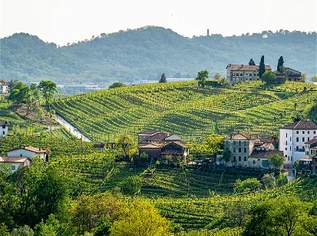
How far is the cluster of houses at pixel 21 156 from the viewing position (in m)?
79.3

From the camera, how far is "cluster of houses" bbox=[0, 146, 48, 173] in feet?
260

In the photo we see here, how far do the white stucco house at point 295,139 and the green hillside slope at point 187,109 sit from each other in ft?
39.6

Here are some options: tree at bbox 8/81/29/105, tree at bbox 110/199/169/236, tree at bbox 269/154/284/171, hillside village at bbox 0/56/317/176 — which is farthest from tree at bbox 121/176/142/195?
tree at bbox 8/81/29/105

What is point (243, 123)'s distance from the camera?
101500 millimetres

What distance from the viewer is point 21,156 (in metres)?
82.1

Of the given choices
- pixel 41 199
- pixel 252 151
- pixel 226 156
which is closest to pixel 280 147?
pixel 252 151

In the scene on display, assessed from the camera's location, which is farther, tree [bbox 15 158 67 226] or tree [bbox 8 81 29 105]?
tree [bbox 8 81 29 105]

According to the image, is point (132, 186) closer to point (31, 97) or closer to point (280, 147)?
point (280, 147)

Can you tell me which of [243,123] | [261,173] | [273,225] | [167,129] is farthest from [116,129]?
[273,225]

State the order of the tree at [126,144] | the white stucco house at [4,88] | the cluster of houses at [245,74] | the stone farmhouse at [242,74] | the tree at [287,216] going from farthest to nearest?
1. the white stucco house at [4,88]
2. the stone farmhouse at [242,74]
3. the cluster of houses at [245,74]
4. the tree at [126,144]
5. the tree at [287,216]

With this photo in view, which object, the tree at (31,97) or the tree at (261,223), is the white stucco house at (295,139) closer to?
the tree at (261,223)

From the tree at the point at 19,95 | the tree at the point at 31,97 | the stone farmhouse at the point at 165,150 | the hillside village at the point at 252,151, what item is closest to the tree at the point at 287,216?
the hillside village at the point at 252,151

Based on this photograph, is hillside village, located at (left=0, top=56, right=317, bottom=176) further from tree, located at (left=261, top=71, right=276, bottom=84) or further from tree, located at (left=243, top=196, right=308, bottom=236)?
tree, located at (left=261, top=71, right=276, bottom=84)

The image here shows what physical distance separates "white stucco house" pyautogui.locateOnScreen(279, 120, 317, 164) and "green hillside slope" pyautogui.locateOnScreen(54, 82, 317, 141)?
1207cm
